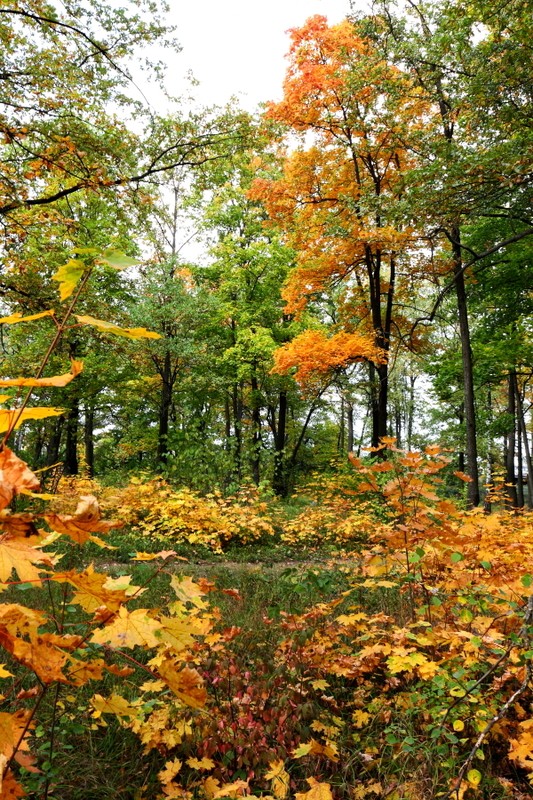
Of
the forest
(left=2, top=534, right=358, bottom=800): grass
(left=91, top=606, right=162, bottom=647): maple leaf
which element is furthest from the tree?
(left=91, top=606, right=162, bottom=647): maple leaf

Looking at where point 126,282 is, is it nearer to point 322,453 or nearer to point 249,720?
point 322,453

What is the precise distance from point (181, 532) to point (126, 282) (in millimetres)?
11303

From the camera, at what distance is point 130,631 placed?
3.73ft

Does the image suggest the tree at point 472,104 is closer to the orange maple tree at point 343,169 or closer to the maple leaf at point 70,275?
the orange maple tree at point 343,169

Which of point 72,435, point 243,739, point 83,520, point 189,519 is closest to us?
point 83,520

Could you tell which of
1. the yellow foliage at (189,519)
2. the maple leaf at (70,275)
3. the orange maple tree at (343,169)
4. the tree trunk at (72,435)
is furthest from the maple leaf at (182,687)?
the tree trunk at (72,435)

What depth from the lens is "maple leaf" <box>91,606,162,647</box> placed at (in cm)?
111

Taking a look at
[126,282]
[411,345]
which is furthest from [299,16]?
[126,282]

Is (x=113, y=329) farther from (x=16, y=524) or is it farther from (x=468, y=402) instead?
(x=468, y=402)

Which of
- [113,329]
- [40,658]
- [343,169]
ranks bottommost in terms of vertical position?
[40,658]

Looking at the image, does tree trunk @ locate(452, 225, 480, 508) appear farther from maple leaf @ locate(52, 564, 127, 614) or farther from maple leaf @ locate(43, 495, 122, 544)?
maple leaf @ locate(43, 495, 122, 544)

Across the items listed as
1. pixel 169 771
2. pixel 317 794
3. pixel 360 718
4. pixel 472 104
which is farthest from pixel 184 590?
pixel 472 104

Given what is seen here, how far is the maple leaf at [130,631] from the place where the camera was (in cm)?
111

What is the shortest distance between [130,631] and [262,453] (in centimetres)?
1230
